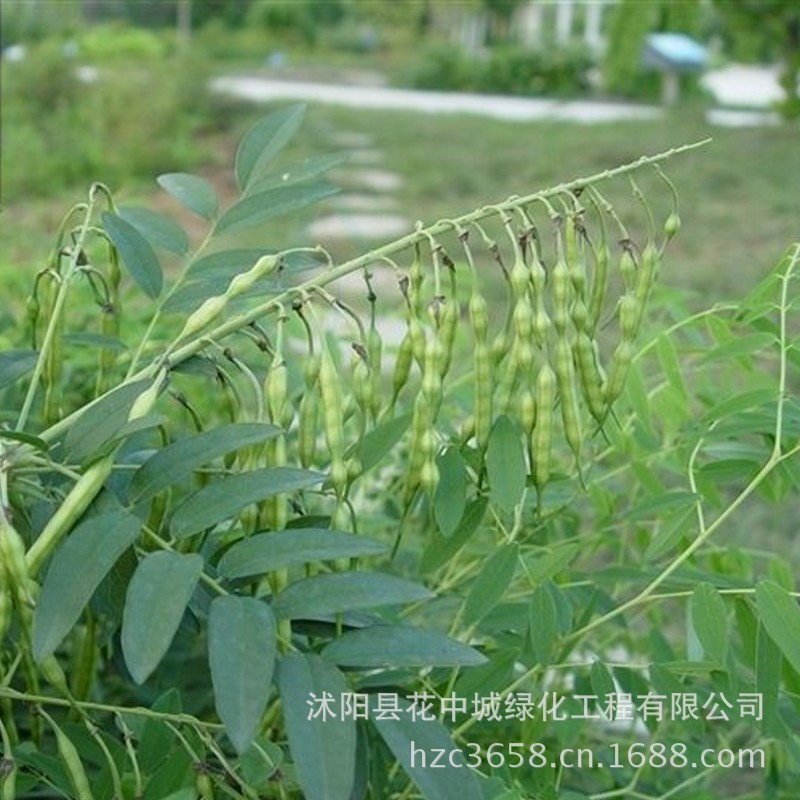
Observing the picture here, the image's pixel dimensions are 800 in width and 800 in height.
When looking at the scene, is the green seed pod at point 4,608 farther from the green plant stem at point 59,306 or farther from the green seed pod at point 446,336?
the green seed pod at point 446,336

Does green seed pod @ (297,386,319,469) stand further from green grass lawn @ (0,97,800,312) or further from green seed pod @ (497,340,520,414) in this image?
green grass lawn @ (0,97,800,312)

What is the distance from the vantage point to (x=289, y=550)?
810 mm

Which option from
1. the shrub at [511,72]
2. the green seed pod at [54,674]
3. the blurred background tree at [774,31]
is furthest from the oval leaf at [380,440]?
the shrub at [511,72]

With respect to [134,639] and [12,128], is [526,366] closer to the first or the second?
[134,639]

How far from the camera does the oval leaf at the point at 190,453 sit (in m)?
0.82

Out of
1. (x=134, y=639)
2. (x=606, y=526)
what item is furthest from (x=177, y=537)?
(x=606, y=526)

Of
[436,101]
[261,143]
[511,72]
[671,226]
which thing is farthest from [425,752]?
[511,72]

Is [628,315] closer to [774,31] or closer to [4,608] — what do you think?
[4,608]

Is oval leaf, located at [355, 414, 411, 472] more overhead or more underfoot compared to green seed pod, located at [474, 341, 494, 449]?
more underfoot

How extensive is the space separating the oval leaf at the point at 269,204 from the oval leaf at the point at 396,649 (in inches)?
12.8

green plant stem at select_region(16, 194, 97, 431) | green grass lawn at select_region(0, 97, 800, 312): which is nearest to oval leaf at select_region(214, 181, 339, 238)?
green plant stem at select_region(16, 194, 97, 431)

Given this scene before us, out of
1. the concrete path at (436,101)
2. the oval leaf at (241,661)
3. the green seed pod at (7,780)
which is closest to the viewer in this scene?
the oval leaf at (241,661)

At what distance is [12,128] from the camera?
6168 millimetres

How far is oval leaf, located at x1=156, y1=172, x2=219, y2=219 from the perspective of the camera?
42.2 inches
